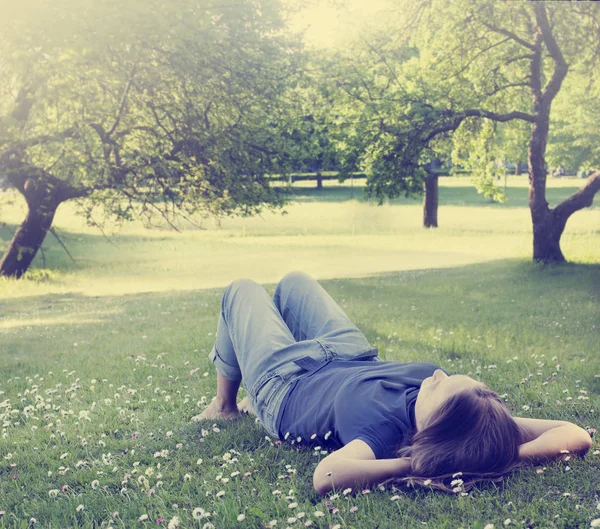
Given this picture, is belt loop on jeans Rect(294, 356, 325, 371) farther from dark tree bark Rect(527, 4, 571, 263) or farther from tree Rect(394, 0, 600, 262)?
dark tree bark Rect(527, 4, 571, 263)

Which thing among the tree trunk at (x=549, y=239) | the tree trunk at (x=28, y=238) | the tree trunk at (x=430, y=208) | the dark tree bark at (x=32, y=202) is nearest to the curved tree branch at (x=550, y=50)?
the tree trunk at (x=549, y=239)

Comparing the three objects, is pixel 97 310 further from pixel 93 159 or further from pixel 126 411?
pixel 126 411

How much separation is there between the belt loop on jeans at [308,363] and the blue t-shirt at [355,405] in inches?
2.0

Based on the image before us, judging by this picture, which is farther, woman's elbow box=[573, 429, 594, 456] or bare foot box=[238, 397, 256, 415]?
bare foot box=[238, 397, 256, 415]

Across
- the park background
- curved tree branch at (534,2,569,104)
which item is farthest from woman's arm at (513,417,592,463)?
curved tree branch at (534,2,569,104)

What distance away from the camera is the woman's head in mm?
3451

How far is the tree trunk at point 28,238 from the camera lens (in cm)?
1952

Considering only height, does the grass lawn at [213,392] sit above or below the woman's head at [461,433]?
below

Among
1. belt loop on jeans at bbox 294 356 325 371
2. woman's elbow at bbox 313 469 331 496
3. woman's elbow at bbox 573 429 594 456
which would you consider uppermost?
belt loop on jeans at bbox 294 356 325 371

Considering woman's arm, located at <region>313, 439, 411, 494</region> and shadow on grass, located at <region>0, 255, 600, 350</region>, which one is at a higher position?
woman's arm, located at <region>313, 439, 411, 494</region>

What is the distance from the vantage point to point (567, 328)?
903cm

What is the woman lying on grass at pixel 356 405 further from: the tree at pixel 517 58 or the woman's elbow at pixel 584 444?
the tree at pixel 517 58

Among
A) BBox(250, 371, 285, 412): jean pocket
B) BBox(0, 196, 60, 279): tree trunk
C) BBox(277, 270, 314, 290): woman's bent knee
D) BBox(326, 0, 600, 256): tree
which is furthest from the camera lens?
BBox(0, 196, 60, 279): tree trunk

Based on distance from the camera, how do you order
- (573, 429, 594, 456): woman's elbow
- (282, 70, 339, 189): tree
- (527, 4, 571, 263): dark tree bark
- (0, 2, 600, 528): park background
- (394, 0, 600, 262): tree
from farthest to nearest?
(282, 70, 339, 189): tree < (527, 4, 571, 263): dark tree bark < (394, 0, 600, 262): tree < (573, 429, 594, 456): woman's elbow < (0, 2, 600, 528): park background
